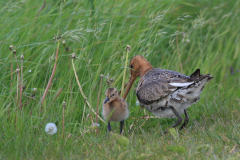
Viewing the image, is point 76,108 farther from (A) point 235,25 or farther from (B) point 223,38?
(A) point 235,25

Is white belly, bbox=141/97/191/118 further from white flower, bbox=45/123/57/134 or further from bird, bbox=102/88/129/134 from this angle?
white flower, bbox=45/123/57/134

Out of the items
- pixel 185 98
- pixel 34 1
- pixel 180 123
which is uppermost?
pixel 34 1

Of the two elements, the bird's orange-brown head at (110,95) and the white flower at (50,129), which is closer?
the white flower at (50,129)

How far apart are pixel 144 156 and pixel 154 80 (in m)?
1.80

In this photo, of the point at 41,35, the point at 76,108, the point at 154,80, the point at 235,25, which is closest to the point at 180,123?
the point at 154,80

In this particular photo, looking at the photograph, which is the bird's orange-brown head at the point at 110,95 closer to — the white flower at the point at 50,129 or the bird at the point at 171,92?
the bird at the point at 171,92

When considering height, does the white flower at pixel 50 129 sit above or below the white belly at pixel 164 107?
above

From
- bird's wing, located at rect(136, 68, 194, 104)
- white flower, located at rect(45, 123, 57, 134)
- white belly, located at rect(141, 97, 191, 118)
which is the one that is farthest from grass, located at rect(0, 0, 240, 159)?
bird's wing, located at rect(136, 68, 194, 104)

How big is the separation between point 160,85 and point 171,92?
0.23 meters

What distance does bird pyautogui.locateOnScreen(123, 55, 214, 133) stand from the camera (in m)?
4.96

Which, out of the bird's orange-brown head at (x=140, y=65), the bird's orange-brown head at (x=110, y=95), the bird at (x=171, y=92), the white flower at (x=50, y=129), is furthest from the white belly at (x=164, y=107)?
the white flower at (x=50, y=129)

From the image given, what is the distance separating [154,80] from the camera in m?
5.38

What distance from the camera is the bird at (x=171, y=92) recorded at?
4957mm

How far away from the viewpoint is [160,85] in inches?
204
